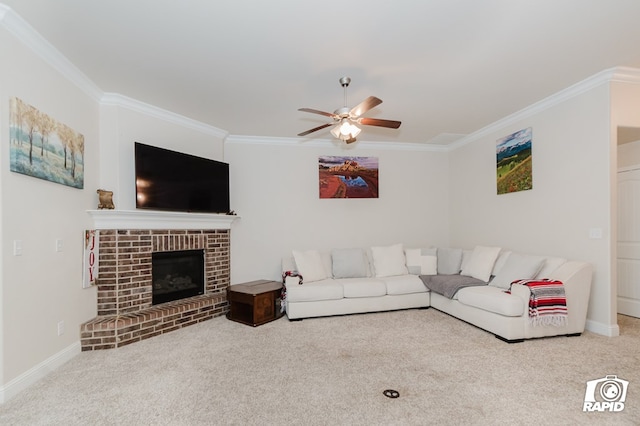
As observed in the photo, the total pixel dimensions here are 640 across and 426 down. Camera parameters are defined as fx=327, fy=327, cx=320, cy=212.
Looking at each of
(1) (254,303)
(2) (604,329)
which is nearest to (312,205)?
(1) (254,303)

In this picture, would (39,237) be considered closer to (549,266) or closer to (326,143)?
(326,143)

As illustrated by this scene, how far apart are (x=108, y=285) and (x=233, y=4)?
3143mm

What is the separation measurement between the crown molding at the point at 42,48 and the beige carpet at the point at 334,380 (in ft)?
8.71

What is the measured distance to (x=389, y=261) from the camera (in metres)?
5.10

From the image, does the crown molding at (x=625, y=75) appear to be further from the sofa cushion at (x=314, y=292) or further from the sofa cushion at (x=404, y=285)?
the sofa cushion at (x=314, y=292)

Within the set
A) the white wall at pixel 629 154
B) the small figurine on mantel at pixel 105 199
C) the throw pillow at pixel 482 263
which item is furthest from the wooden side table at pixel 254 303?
the white wall at pixel 629 154

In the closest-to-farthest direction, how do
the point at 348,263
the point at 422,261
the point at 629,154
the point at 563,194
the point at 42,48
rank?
1. the point at 42,48
2. the point at 563,194
3. the point at 629,154
4. the point at 348,263
5. the point at 422,261

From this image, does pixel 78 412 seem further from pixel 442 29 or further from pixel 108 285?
pixel 442 29

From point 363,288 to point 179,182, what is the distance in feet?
9.19

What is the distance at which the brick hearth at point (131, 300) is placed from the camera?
3359mm

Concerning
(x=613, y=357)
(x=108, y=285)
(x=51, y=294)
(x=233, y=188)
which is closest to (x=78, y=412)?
(x=51, y=294)

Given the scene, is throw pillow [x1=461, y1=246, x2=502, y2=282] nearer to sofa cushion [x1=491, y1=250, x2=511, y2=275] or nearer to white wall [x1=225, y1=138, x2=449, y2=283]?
sofa cushion [x1=491, y1=250, x2=511, y2=275]

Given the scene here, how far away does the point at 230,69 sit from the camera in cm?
311

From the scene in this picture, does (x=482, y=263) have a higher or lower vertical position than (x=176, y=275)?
higher
